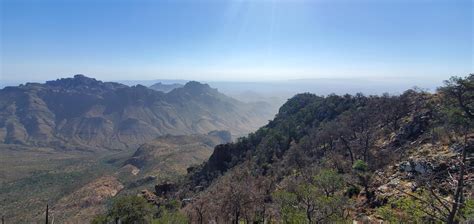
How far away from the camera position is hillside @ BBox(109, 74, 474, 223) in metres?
26.2

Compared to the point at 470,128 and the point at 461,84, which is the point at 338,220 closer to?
the point at 470,128

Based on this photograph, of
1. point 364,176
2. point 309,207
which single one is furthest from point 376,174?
point 309,207

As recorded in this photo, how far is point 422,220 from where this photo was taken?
81.8ft

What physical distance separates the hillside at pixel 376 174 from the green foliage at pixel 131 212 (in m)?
6.70

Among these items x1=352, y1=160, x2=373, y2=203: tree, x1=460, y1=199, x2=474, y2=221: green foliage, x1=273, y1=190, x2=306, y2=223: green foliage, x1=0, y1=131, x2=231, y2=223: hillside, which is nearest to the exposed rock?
x1=0, y1=131, x2=231, y2=223: hillside

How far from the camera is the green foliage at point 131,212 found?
52281mm

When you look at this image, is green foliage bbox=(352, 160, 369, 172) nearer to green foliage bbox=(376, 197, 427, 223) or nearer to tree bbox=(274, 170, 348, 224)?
tree bbox=(274, 170, 348, 224)

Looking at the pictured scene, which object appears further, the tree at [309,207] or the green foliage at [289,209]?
the green foliage at [289,209]

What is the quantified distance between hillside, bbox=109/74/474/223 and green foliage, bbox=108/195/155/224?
670 centimetres

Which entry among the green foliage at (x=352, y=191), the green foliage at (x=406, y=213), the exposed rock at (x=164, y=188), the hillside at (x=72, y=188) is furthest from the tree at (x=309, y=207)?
the hillside at (x=72, y=188)

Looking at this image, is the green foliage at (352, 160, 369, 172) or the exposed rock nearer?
the green foliage at (352, 160, 369, 172)

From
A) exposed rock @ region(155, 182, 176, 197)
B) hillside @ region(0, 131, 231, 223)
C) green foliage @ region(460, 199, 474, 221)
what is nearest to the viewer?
green foliage @ region(460, 199, 474, 221)

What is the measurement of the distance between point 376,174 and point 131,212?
36.3 meters

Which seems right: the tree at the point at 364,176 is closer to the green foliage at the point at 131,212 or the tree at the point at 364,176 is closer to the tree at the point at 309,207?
the tree at the point at 309,207
